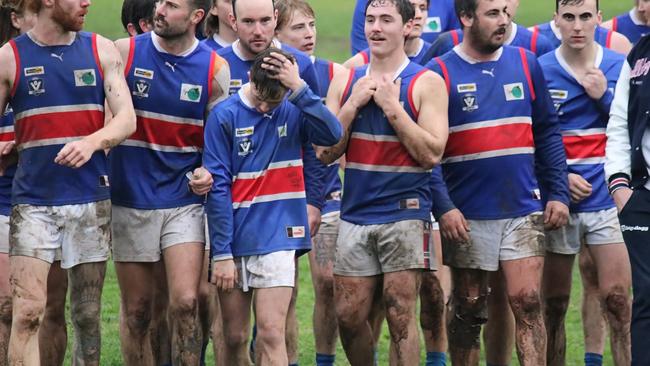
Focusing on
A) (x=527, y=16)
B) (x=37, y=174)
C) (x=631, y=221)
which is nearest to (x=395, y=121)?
(x=631, y=221)

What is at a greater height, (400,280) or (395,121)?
(395,121)

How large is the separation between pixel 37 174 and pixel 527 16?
26.9m

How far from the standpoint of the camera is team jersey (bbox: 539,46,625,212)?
1112cm

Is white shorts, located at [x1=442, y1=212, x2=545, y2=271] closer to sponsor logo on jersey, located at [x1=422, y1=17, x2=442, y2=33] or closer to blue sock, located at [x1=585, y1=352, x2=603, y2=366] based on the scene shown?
blue sock, located at [x1=585, y1=352, x2=603, y2=366]

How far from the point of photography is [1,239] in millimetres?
10602

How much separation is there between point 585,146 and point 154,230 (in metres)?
3.17

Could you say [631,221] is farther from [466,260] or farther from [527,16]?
[527,16]

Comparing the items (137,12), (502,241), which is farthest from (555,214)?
(137,12)

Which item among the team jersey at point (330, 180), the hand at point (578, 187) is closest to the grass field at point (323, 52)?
the team jersey at point (330, 180)

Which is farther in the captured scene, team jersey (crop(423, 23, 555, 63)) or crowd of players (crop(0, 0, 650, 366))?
team jersey (crop(423, 23, 555, 63))

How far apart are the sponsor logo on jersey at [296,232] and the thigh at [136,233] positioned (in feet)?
3.08

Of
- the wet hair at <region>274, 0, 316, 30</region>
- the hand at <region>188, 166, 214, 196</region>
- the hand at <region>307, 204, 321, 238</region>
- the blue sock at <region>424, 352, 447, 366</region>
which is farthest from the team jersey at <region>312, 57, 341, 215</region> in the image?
the hand at <region>188, 166, 214, 196</region>

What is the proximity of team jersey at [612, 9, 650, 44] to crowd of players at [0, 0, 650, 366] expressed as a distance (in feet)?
5.31

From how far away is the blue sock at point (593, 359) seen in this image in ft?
39.0
